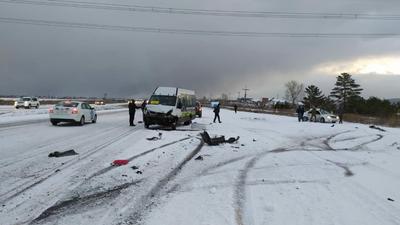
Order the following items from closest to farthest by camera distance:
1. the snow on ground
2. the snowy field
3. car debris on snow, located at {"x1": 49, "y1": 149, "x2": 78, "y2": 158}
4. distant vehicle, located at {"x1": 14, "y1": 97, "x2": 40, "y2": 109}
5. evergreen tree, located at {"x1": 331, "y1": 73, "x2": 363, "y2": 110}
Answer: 1. the snowy field
2. car debris on snow, located at {"x1": 49, "y1": 149, "x2": 78, "y2": 158}
3. the snow on ground
4. distant vehicle, located at {"x1": 14, "y1": 97, "x2": 40, "y2": 109}
5. evergreen tree, located at {"x1": 331, "y1": 73, "x2": 363, "y2": 110}

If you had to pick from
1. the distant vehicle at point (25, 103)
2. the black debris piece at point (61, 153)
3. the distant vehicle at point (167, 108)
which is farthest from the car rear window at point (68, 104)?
the distant vehicle at point (25, 103)

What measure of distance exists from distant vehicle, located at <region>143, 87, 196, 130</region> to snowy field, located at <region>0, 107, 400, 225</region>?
10449mm

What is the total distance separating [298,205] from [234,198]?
3.73 feet

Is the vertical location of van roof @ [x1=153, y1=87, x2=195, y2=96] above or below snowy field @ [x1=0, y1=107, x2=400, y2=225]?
above

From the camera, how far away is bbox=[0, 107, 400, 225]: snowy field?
21.5ft

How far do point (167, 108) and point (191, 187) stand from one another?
58.4 ft

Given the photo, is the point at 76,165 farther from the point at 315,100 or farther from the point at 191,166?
the point at 315,100

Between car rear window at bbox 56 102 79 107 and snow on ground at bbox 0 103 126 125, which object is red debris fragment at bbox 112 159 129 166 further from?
snow on ground at bbox 0 103 126 125

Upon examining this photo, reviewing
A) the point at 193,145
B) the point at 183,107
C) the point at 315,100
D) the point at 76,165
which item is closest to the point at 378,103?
the point at 315,100

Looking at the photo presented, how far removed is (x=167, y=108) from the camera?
26422 millimetres

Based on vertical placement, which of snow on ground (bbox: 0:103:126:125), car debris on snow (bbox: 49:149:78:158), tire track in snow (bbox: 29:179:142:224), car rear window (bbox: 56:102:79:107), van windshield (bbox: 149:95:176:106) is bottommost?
snow on ground (bbox: 0:103:126:125)

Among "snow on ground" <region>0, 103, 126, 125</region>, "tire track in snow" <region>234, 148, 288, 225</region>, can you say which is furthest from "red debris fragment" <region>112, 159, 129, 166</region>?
"snow on ground" <region>0, 103, 126, 125</region>

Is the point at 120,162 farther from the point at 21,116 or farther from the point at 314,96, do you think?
the point at 314,96

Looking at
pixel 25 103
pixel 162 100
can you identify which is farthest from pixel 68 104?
pixel 25 103
